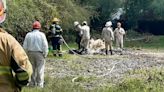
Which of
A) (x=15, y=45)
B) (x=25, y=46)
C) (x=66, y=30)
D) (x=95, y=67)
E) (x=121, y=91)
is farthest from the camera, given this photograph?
(x=66, y=30)

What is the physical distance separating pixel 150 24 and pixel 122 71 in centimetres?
3145

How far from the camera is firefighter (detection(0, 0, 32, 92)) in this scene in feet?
15.8

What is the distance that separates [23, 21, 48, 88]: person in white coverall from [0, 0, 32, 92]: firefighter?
775 centimetres

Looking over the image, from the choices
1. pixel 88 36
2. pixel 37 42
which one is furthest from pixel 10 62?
pixel 88 36

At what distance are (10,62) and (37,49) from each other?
7.94 m

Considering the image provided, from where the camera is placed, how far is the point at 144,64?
21422 mm

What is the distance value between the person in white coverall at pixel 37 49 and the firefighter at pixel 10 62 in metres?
7.75

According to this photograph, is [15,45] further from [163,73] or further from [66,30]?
[66,30]

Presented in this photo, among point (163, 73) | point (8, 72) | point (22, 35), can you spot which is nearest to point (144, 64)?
point (163, 73)

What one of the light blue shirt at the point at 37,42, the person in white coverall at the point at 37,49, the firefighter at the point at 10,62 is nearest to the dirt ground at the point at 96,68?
the person in white coverall at the point at 37,49

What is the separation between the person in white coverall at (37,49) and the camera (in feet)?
41.6

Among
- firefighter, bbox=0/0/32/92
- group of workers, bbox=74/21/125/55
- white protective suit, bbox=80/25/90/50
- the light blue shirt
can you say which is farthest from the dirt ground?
firefighter, bbox=0/0/32/92

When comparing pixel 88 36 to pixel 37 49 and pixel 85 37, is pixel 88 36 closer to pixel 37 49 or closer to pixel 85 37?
pixel 85 37

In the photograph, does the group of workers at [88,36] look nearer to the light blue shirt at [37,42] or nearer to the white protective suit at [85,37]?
the white protective suit at [85,37]
